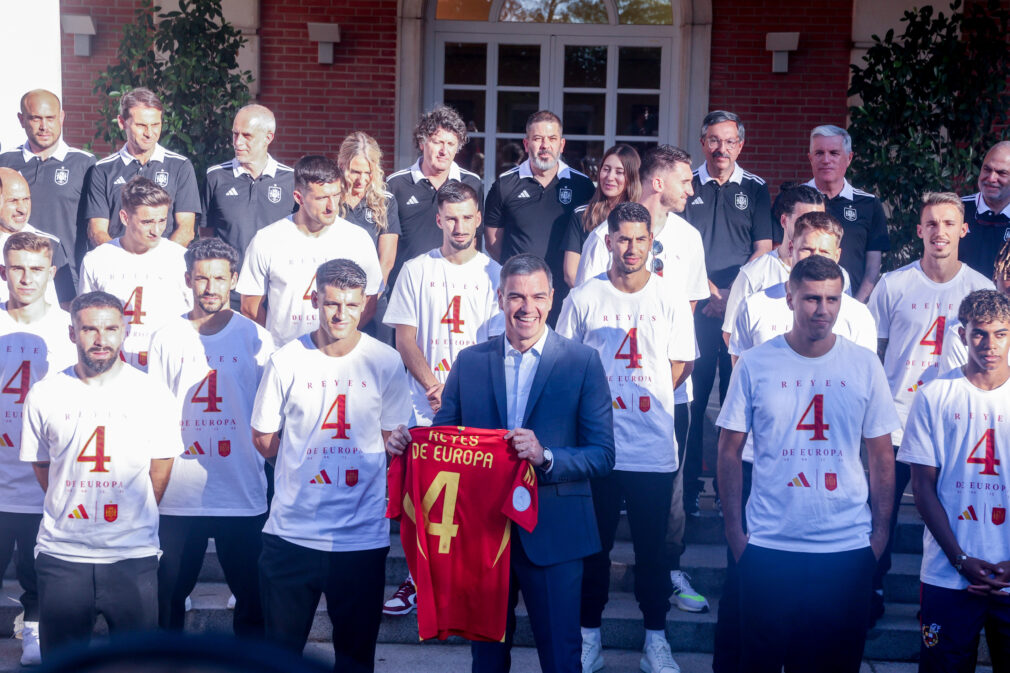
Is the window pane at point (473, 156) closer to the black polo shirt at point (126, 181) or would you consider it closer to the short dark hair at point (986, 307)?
the black polo shirt at point (126, 181)

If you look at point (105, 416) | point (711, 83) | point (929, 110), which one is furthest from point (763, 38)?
point (105, 416)

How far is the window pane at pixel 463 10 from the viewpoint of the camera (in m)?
10.5

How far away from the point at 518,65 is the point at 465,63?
20.7 inches

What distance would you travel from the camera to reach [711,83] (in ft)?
33.6

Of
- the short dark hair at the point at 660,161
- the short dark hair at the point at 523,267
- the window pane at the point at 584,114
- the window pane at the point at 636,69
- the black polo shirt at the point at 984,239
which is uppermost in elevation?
the window pane at the point at 636,69

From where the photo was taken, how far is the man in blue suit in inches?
154

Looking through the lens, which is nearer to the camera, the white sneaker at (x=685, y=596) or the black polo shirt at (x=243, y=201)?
the white sneaker at (x=685, y=596)

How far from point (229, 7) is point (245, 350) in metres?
6.42

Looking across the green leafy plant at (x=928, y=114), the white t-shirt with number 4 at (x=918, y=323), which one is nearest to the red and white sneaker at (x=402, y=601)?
the white t-shirt with number 4 at (x=918, y=323)

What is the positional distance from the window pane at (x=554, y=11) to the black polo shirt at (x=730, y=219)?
4.90m

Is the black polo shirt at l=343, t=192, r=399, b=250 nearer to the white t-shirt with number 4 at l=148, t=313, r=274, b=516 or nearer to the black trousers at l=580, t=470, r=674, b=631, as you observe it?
the white t-shirt with number 4 at l=148, t=313, r=274, b=516

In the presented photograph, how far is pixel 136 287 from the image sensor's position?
5281 mm

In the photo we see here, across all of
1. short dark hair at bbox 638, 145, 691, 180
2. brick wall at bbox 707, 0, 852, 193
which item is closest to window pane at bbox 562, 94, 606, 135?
brick wall at bbox 707, 0, 852, 193

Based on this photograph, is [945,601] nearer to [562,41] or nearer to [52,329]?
[52,329]
